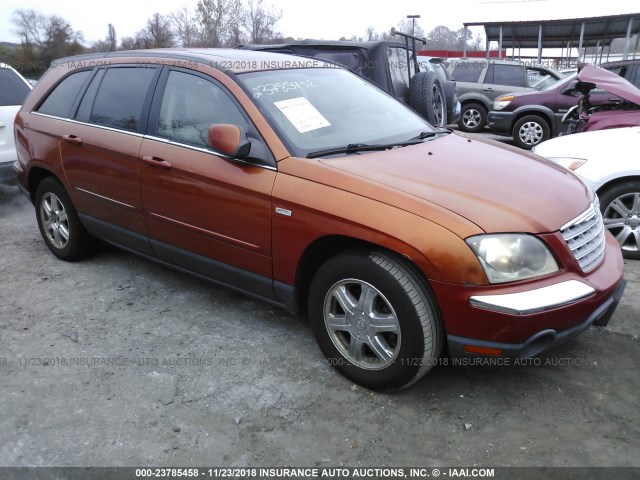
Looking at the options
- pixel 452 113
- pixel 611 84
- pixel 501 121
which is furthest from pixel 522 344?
pixel 501 121

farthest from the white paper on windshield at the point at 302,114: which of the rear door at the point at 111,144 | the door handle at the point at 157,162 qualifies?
the rear door at the point at 111,144

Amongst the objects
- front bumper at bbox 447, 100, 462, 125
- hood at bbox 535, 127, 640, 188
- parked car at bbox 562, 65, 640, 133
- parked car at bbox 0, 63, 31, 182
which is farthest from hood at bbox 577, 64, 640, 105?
parked car at bbox 0, 63, 31, 182

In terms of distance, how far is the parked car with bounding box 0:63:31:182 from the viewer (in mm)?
6028

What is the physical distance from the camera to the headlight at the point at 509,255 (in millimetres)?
2414

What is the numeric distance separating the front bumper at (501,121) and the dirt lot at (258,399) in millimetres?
7461

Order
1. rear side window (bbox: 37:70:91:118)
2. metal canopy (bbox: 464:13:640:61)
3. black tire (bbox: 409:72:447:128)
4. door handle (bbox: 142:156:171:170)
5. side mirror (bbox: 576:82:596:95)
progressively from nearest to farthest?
door handle (bbox: 142:156:171:170)
rear side window (bbox: 37:70:91:118)
side mirror (bbox: 576:82:596:95)
black tire (bbox: 409:72:447:128)
metal canopy (bbox: 464:13:640:61)

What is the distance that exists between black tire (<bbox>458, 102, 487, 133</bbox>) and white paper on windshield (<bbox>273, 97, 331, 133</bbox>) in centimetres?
982

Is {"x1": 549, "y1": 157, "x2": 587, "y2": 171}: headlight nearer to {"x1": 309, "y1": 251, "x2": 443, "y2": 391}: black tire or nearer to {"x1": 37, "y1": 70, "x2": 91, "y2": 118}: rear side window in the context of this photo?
{"x1": 309, "y1": 251, "x2": 443, "y2": 391}: black tire

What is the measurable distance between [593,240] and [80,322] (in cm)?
316

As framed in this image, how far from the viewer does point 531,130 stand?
10.4m

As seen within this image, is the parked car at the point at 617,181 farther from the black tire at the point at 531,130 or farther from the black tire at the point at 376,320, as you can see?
the black tire at the point at 531,130

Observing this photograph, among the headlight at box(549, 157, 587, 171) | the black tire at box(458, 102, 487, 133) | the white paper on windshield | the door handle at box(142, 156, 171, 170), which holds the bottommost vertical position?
the black tire at box(458, 102, 487, 133)

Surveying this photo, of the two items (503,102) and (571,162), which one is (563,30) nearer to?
(503,102)

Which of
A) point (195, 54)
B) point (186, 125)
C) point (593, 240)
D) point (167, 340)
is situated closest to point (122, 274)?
point (167, 340)
